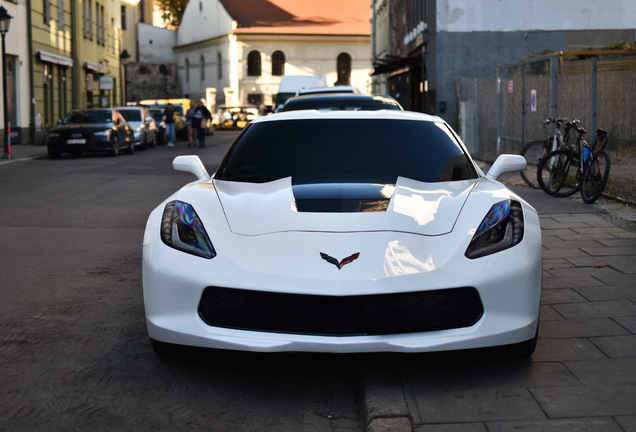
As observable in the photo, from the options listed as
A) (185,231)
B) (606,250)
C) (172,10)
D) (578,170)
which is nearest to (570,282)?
(606,250)

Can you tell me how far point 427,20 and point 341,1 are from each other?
2290 inches

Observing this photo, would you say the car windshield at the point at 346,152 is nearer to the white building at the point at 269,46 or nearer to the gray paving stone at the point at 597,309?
the gray paving stone at the point at 597,309

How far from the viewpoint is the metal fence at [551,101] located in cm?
1435

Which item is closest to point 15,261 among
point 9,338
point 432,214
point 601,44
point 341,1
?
point 9,338

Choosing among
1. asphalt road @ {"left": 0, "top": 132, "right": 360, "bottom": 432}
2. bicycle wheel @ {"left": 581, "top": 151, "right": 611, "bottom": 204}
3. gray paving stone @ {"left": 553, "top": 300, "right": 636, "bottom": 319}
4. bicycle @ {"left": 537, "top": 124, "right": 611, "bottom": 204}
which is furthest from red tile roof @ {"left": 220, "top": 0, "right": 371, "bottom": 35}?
gray paving stone @ {"left": 553, "top": 300, "right": 636, "bottom": 319}

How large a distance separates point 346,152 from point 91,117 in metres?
24.2

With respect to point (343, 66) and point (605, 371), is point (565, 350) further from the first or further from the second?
point (343, 66)

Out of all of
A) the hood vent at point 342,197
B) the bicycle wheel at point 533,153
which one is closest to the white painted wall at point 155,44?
the bicycle wheel at point 533,153

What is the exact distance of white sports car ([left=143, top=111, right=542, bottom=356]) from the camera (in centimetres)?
440

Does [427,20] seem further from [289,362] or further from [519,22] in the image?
[289,362]

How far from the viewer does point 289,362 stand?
5.14 m

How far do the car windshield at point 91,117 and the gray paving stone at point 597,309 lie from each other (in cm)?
2410

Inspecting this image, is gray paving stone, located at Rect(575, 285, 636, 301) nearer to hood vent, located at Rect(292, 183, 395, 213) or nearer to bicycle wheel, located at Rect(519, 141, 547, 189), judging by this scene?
hood vent, located at Rect(292, 183, 395, 213)

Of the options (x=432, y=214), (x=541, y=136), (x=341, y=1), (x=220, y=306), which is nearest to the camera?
(x=220, y=306)
